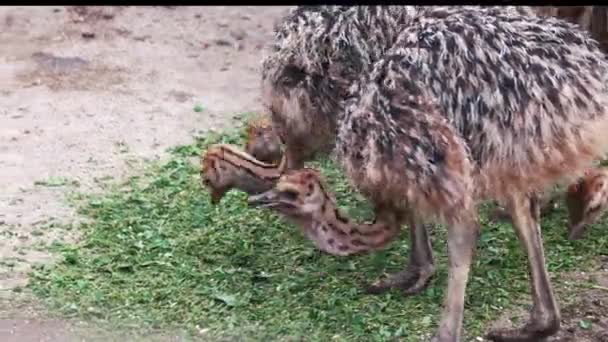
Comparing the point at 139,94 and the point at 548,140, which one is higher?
the point at 548,140

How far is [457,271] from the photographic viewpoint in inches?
129

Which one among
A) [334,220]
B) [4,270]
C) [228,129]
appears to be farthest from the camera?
[228,129]

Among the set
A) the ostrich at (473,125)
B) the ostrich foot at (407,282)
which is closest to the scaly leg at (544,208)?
the ostrich foot at (407,282)

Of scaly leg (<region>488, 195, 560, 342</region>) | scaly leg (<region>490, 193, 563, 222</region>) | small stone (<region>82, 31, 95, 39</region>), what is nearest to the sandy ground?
small stone (<region>82, 31, 95, 39</region>)

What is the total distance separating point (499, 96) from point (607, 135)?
0.34 metres

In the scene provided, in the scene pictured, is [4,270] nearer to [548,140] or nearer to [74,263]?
[74,263]

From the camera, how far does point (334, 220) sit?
11.6 ft

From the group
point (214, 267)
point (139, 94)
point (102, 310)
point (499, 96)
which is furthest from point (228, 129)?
point (499, 96)

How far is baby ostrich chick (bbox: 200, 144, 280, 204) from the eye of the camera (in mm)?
4102

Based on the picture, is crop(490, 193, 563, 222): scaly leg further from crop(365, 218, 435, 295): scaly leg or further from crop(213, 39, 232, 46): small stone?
crop(213, 39, 232, 46): small stone

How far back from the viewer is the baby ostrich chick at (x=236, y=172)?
13.5 ft

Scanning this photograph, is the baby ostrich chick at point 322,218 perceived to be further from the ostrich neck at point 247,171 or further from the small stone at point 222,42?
the small stone at point 222,42

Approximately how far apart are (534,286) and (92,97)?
3.22 m

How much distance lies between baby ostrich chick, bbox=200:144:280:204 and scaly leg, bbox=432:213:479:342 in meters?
0.98
